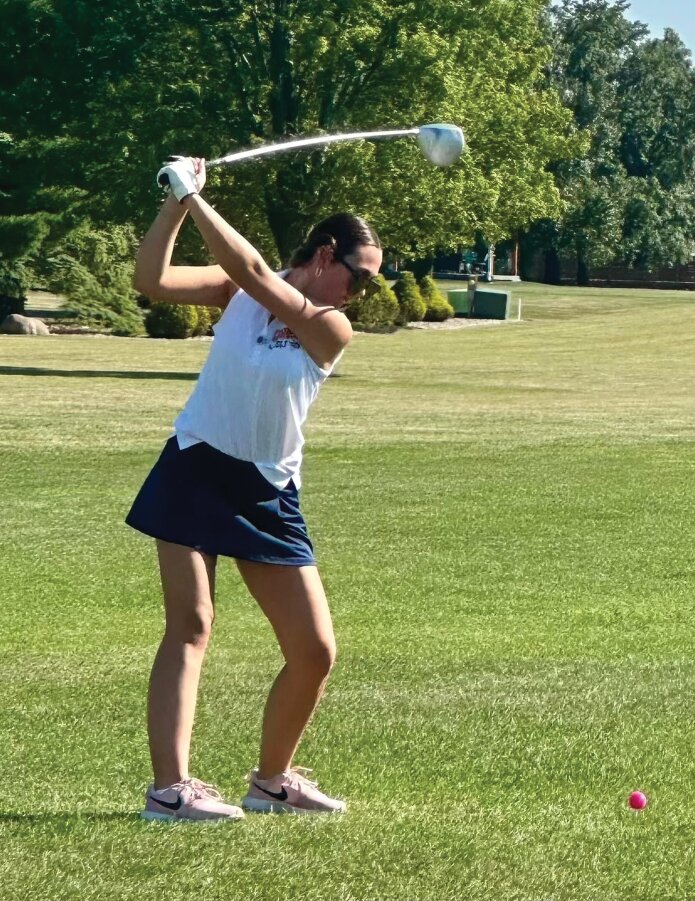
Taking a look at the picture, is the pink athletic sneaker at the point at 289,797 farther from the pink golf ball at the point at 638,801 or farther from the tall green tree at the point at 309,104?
the tall green tree at the point at 309,104

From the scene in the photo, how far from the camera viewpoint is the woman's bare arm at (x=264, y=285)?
4.80 metres

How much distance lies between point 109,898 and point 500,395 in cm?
2704

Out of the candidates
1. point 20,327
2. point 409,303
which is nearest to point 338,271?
point 20,327

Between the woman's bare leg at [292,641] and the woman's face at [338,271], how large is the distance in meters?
0.87

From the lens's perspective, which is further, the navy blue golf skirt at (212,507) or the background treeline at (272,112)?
the background treeline at (272,112)

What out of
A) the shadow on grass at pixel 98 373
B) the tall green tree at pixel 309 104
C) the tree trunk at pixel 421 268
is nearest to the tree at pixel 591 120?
the tree trunk at pixel 421 268

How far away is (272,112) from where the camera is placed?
3512 cm

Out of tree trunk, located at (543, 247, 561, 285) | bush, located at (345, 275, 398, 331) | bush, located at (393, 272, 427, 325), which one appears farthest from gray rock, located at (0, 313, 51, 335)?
tree trunk, located at (543, 247, 561, 285)

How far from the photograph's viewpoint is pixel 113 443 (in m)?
20.5

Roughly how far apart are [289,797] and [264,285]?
1698 millimetres

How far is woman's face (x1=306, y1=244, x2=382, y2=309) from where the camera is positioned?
5.07m

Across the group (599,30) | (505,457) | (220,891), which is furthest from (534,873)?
(599,30)

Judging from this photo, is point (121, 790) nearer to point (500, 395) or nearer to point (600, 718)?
point (600, 718)

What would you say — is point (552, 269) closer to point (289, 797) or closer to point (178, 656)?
point (289, 797)
